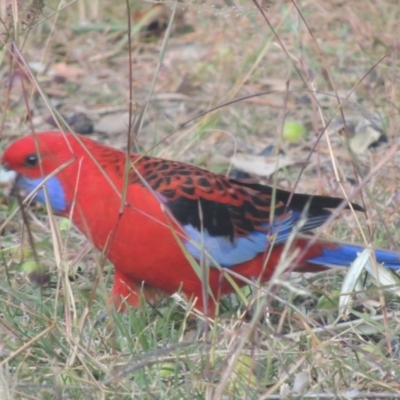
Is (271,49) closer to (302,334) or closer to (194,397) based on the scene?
(302,334)

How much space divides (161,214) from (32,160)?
18.5 inches

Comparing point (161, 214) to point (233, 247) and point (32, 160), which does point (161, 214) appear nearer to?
point (233, 247)

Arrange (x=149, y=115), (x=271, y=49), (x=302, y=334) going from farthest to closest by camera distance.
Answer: (x=271, y=49), (x=149, y=115), (x=302, y=334)

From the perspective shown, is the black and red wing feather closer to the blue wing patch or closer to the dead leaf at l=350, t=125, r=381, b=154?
the blue wing patch

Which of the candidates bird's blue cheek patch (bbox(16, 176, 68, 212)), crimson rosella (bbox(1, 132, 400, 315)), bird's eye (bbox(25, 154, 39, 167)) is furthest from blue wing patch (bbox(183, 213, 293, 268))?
bird's eye (bbox(25, 154, 39, 167))

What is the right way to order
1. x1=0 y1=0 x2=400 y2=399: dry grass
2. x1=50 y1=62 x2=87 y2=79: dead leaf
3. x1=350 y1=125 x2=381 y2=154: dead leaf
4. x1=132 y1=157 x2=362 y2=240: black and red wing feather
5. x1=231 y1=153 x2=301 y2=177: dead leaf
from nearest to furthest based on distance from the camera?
x1=0 y1=0 x2=400 y2=399: dry grass
x1=132 y1=157 x2=362 y2=240: black and red wing feather
x1=231 y1=153 x2=301 y2=177: dead leaf
x1=350 y1=125 x2=381 y2=154: dead leaf
x1=50 y1=62 x2=87 y2=79: dead leaf

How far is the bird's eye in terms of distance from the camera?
10.3ft

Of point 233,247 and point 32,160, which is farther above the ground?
point 32,160

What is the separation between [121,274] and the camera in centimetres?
321

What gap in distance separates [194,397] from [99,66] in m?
3.77

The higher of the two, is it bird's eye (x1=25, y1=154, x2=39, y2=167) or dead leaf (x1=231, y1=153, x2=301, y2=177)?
bird's eye (x1=25, y1=154, x2=39, y2=167)

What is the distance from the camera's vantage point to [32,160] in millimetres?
3139

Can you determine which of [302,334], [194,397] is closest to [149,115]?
[302,334]

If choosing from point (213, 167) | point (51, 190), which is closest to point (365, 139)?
point (213, 167)
